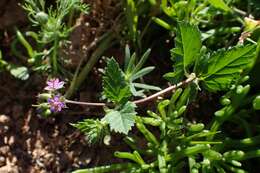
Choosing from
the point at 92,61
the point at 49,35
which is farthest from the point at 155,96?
the point at 49,35

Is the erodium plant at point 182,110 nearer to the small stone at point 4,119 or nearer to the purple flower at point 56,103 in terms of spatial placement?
the purple flower at point 56,103

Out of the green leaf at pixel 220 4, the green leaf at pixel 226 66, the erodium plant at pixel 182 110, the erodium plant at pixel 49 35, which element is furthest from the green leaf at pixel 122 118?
the green leaf at pixel 220 4

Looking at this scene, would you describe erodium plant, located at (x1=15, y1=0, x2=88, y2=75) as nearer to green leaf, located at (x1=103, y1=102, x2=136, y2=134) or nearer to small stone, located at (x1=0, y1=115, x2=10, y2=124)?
small stone, located at (x1=0, y1=115, x2=10, y2=124)

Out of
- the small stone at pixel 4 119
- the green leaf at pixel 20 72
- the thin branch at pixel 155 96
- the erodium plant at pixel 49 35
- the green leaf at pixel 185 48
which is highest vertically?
the erodium plant at pixel 49 35

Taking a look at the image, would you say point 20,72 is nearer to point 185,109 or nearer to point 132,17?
point 132,17

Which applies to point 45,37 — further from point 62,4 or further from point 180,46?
point 180,46

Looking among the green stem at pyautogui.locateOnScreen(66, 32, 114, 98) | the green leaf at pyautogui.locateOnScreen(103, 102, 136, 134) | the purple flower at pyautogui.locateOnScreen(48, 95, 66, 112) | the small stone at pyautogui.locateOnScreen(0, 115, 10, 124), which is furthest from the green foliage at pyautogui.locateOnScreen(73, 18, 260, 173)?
the small stone at pyautogui.locateOnScreen(0, 115, 10, 124)
